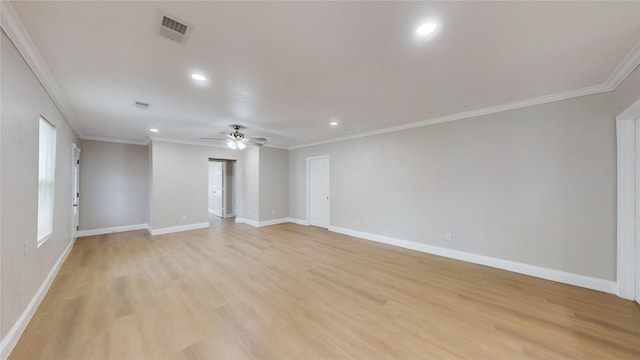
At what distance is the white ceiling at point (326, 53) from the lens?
4.96ft

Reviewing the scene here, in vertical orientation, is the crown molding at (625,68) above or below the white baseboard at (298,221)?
above

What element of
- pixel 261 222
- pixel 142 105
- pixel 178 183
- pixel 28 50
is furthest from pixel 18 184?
pixel 261 222

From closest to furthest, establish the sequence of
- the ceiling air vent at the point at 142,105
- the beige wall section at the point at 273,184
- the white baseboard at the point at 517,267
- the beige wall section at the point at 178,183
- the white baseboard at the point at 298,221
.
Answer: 1. the white baseboard at the point at 517,267
2. the ceiling air vent at the point at 142,105
3. the beige wall section at the point at 178,183
4. the beige wall section at the point at 273,184
5. the white baseboard at the point at 298,221

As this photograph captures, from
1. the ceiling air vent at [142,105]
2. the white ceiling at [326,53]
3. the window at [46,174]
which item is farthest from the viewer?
the ceiling air vent at [142,105]

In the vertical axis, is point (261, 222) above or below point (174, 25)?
below

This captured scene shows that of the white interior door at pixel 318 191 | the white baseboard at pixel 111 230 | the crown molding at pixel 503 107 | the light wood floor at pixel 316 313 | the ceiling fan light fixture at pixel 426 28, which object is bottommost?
the light wood floor at pixel 316 313

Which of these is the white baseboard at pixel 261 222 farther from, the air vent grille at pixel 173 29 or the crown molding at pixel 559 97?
the air vent grille at pixel 173 29

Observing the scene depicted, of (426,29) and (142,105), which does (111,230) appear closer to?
(142,105)

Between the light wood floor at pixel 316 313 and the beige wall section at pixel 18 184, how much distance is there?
1.21 ft

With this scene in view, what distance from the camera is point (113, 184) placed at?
19.6 ft

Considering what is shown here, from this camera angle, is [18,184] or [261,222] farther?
[261,222]

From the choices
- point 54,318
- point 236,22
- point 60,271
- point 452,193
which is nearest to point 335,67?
point 236,22

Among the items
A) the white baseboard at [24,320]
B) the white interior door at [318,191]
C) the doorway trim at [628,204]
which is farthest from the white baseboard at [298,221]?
the doorway trim at [628,204]

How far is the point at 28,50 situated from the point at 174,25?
1.44 meters
